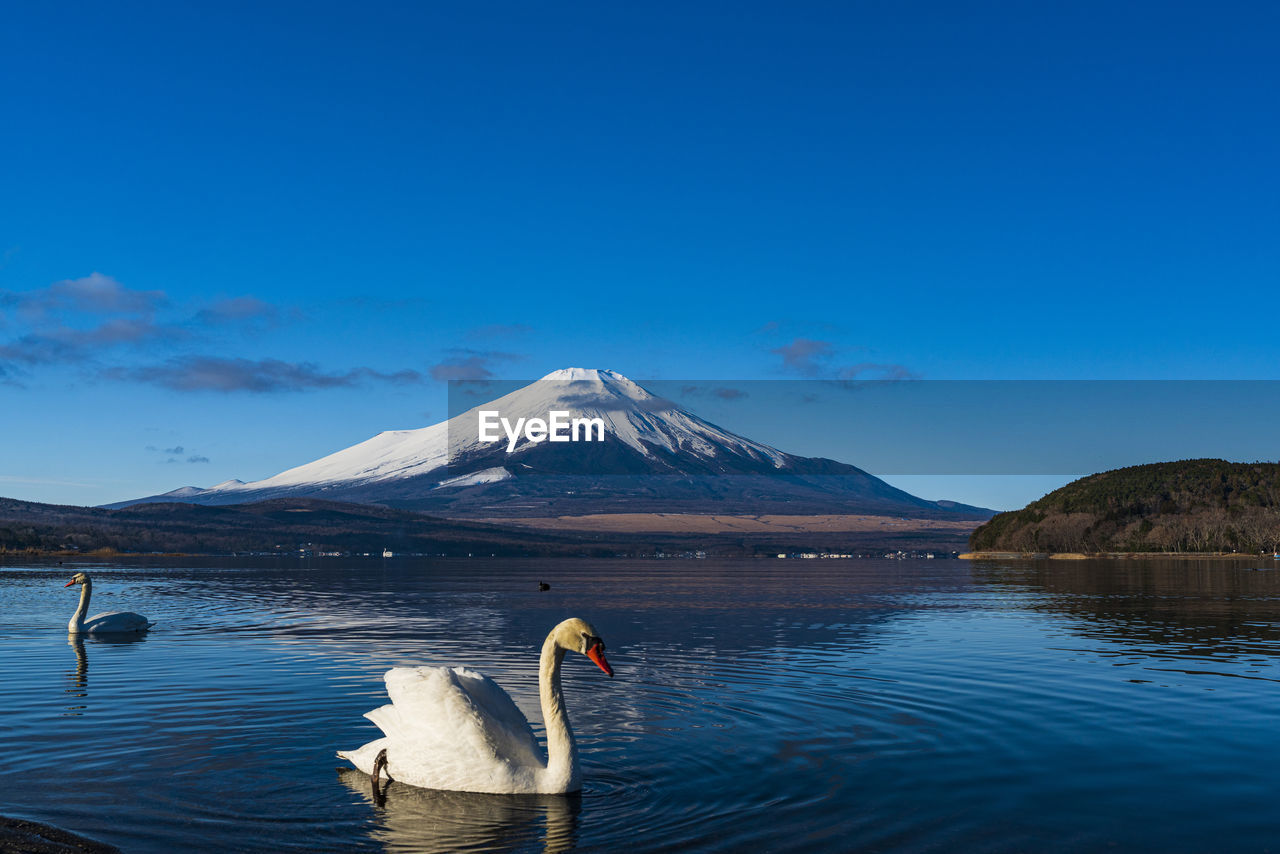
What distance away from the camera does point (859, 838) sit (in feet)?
37.2

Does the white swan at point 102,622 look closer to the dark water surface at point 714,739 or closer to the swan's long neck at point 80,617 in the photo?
the swan's long neck at point 80,617

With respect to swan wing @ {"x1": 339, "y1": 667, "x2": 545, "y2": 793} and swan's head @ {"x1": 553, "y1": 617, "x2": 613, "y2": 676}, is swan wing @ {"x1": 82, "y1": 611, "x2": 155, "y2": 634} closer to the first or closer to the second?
swan wing @ {"x1": 339, "y1": 667, "x2": 545, "y2": 793}

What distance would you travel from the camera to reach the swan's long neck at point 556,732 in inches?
508

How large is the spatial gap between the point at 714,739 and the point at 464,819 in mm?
5460

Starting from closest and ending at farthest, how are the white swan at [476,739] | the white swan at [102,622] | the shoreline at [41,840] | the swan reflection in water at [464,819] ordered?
the shoreline at [41,840], the swan reflection in water at [464,819], the white swan at [476,739], the white swan at [102,622]

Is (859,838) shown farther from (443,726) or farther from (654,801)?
(443,726)

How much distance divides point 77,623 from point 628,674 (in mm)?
18702

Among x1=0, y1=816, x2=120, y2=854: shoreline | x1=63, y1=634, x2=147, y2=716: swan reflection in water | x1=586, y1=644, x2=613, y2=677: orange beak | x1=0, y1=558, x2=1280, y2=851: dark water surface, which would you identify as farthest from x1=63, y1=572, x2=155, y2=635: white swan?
x1=586, y1=644, x2=613, y2=677: orange beak

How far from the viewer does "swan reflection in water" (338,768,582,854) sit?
1122cm

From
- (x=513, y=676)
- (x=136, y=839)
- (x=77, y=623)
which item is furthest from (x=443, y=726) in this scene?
(x=77, y=623)

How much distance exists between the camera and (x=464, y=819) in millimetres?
12250

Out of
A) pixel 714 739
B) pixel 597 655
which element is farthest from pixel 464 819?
pixel 714 739

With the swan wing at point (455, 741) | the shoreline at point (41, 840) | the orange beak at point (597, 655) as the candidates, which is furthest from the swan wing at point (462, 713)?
the shoreline at point (41, 840)

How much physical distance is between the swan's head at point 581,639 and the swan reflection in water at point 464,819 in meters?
1.80
